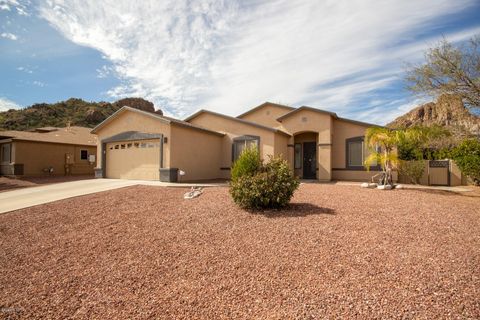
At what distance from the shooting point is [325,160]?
54.9 ft

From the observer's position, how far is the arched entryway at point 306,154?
18.2 m

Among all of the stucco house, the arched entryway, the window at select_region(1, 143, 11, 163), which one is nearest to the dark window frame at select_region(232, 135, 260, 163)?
the stucco house

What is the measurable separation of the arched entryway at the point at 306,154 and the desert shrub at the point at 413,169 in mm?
5101

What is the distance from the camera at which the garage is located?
14992mm

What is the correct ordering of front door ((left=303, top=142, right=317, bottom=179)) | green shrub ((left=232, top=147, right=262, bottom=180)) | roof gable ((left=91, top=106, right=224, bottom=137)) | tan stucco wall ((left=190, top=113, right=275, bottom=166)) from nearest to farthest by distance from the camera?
green shrub ((left=232, top=147, right=262, bottom=180))
roof gable ((left=91, top=106, right=224, bottom=137))
tan stucco wall ((left=190, top=113, right=275, bottom=166))
front door ((left=303, top=142, right=317, bottom=179))

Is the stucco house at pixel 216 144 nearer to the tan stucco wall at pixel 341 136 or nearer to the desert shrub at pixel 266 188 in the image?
the tan stucco wall at pixel 341 136

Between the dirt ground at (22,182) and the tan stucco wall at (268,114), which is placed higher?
the tan stucco wall at (268,114)

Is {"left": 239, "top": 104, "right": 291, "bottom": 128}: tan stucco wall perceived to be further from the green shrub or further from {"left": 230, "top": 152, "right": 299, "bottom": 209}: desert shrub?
{"left": 230, "top": 152, "right": 299, "bottom": 209}: desert shrub

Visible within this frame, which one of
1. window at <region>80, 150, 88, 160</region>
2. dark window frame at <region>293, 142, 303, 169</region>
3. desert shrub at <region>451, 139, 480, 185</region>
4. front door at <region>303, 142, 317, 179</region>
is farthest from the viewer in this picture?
window at <region>80, 150, 88, 160</region>

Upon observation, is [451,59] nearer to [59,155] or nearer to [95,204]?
[95,204]

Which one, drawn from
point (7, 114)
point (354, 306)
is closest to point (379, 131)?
point (354, 306)

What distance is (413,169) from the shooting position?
49.0 feet

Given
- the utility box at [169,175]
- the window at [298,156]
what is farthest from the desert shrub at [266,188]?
the window at [298,156]

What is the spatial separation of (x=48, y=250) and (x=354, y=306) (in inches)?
230
